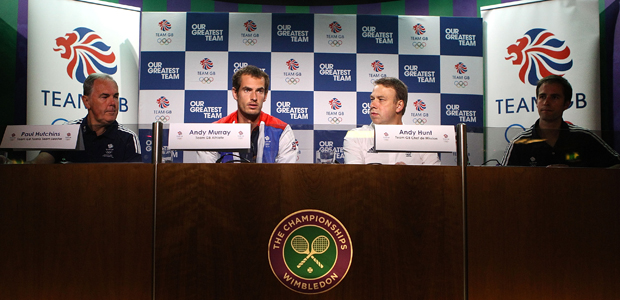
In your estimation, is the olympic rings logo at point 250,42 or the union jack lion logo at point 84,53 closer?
the union jack lion logo at point 84,53

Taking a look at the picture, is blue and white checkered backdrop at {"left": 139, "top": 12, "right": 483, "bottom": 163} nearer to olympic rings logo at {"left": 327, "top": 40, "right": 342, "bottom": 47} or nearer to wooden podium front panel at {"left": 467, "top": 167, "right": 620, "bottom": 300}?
olympic rings logo at {"left": 327, "top": 40, "right": 342, "bottom": 47}

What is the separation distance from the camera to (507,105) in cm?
335

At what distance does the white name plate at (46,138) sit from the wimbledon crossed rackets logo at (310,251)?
0.96 m

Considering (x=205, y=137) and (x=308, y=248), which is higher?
(x=205, y=137)

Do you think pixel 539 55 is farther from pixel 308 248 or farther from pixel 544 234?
pixel 308 248

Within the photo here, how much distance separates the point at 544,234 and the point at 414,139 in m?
0.66

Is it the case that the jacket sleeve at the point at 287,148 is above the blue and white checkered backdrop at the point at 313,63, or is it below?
below

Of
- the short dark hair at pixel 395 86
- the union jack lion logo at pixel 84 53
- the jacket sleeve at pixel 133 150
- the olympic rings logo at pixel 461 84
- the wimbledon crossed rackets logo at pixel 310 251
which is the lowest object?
the wimbledon crossed rackets logo at pixel 310 251

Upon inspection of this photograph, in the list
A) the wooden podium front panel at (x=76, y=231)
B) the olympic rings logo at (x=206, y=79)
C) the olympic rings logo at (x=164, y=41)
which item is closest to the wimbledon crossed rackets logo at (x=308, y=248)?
the wooden podium front panel at (x=76, y=231)

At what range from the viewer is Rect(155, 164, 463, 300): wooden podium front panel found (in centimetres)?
150

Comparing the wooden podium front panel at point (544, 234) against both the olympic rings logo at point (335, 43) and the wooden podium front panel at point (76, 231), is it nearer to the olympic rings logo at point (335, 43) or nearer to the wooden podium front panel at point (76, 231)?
the wooden podium front panel at point (76, 231)

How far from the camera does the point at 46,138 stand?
5.22 ft

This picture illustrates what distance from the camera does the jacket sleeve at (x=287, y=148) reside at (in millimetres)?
1672

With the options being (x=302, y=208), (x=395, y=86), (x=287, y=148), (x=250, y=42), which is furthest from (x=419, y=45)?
(x=302, y=208)
